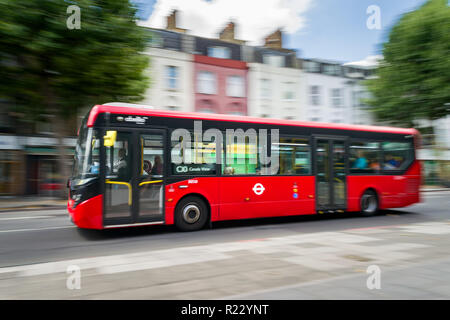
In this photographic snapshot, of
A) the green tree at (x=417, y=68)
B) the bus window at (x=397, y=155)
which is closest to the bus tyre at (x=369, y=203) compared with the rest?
the bus window at (x=397, y=155)

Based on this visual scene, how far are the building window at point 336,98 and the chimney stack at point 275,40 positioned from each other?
21.7 ft

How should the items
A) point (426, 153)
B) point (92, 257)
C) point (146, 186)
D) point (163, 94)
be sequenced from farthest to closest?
point (426, 153) → point (163, 94) → point (146, 186) → point (92, 257)

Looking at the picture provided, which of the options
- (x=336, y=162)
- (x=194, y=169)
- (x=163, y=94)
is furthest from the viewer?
(x=163, y=94)

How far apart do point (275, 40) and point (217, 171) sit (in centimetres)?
2898

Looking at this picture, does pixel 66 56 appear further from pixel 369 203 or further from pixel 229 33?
pixel 229 33

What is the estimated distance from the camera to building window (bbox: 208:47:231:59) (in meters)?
29.8

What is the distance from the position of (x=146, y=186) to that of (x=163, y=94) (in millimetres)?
18938

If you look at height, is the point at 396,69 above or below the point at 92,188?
above

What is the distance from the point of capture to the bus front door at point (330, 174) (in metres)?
11.1

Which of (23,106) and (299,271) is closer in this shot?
(299,271)

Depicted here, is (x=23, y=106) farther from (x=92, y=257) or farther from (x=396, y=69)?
(x=396, y=69)

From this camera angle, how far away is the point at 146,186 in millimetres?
8477

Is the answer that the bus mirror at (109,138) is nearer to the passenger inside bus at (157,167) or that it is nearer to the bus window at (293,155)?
the passenger inside bus at (157,167)

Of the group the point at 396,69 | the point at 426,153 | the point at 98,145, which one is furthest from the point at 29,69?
the point at 426,153
